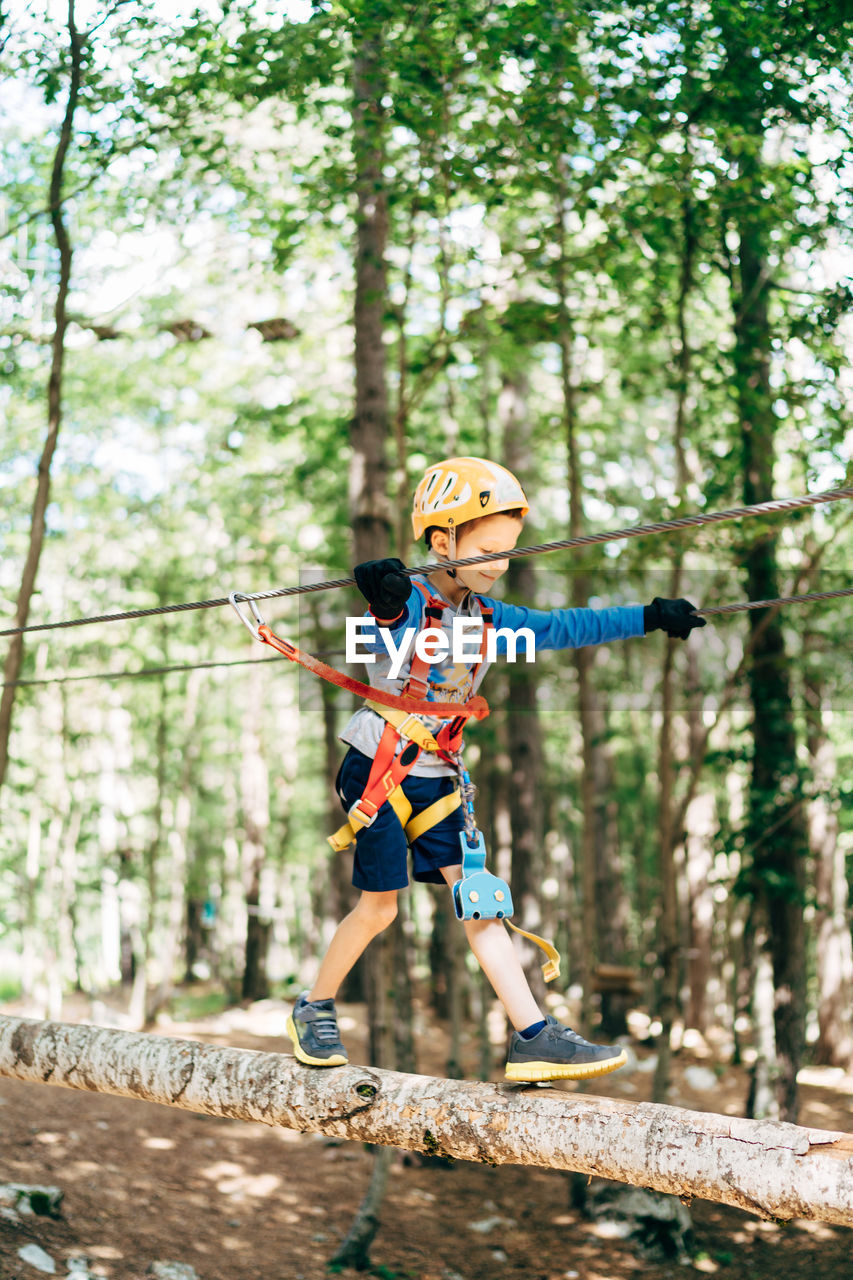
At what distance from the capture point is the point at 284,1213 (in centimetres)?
693

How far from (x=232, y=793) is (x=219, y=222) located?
18396mm

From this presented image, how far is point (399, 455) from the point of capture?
689 centimetres

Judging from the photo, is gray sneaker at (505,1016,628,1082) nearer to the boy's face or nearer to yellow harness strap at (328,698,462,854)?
yellow harness strap at (328,698,462,854)

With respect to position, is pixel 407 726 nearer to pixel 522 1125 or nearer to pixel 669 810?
pixel 522 1125

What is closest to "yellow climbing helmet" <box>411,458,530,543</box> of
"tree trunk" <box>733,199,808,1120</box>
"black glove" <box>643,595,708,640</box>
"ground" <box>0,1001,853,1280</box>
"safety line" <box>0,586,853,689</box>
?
"black glove" <box>643,595,708,640</box>

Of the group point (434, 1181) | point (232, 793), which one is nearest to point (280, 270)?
point (434, 1181)

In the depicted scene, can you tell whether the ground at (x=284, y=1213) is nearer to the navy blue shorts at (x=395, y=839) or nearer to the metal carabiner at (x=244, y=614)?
the navy blue shorts at (x=395, y=839)

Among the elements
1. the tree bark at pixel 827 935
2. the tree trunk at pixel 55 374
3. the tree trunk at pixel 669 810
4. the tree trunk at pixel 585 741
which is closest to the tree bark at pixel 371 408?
the tree trunk at pixel 585 741

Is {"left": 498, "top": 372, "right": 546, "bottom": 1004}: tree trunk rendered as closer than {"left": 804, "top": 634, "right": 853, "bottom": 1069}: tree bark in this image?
Yes

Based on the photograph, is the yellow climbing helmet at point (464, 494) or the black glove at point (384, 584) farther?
the yellow climbing helmet at point (464, 494)

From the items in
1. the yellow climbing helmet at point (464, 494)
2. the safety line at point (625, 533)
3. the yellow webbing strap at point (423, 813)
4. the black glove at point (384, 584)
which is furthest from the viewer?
the yellow webbing strap at point (423, 813)

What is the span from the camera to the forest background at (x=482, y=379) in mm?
5953

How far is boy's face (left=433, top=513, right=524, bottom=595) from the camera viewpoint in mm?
3057

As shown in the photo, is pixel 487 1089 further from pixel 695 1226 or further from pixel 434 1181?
pixel 434 1181
